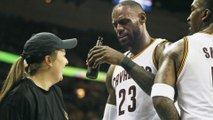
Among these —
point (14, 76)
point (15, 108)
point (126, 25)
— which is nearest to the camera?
point (15, 108)

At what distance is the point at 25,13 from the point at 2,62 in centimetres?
177

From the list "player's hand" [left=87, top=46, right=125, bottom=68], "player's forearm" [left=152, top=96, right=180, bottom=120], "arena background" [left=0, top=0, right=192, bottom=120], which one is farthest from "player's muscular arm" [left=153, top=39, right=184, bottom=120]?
"arena background" [left=0, top=0, right=192, bottom=120]

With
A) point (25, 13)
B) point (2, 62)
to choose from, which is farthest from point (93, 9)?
point (2, 62)

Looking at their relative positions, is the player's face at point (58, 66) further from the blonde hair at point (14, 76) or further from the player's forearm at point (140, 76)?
the player's forearm at point (140, 76)

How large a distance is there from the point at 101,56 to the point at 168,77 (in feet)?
1.72

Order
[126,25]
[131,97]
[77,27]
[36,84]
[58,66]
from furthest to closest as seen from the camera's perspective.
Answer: [77,27], [126,25], [131,97], [58,66], [36,84]

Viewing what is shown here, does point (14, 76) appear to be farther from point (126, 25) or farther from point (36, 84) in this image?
point (126, 25)

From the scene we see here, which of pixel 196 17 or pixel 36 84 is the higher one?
pixel 196 17

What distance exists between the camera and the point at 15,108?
257cm

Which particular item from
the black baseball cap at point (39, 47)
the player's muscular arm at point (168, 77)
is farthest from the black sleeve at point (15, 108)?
the player's muscular arm at point (168, 77)

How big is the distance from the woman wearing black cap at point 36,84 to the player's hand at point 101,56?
180mm

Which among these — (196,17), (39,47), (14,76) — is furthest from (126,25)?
(14,76)

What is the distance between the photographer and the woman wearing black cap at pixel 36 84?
2.60 meters

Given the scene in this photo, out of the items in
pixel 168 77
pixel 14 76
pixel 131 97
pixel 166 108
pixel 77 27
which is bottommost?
pixel 77 27
